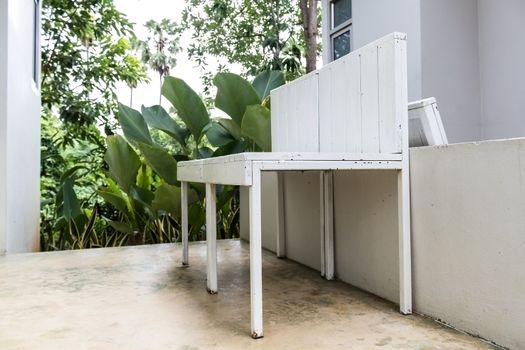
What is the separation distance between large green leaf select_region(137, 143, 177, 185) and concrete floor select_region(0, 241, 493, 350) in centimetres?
105

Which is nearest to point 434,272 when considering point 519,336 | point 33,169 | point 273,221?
point 519,336

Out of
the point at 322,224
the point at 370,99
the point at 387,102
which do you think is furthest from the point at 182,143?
the point at 387,102

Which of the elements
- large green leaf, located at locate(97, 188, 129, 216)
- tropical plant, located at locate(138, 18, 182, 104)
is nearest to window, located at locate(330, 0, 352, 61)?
large green leaf, located at locate(97, 188, 129, 216)

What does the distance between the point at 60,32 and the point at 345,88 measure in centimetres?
519

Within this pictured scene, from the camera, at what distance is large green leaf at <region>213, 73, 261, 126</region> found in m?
3.85

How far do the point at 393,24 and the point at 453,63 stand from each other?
76cm

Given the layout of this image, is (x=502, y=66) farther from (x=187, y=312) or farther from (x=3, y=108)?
(x=3, y=108)

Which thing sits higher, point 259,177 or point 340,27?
point 340,27

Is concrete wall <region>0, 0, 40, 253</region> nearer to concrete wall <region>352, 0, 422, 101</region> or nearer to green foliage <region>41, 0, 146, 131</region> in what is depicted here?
green foliage <region>41, 0, 146, 131</region>

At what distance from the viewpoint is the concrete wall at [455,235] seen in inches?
63.4

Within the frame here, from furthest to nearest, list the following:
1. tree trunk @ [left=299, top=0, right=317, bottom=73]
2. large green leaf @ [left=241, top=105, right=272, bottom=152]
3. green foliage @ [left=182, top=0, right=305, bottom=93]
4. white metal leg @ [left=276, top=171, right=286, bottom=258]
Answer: green foliage @ [left=182, top=0, right=305, bottom=93]
tree trunk @ [left=299, top=0, right=317, bottom=73]
white metal leg @ [left=276, top=171, right=286, bottom=258]
large green leaf @ [left=241, top=105, right=272, bottom=152]

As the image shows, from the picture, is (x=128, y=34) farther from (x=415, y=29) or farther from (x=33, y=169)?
(x=415, y=29)

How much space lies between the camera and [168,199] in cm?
404

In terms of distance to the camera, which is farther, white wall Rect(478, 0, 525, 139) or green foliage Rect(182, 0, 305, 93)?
green foliage Rect(182, 0, 305, 93)
